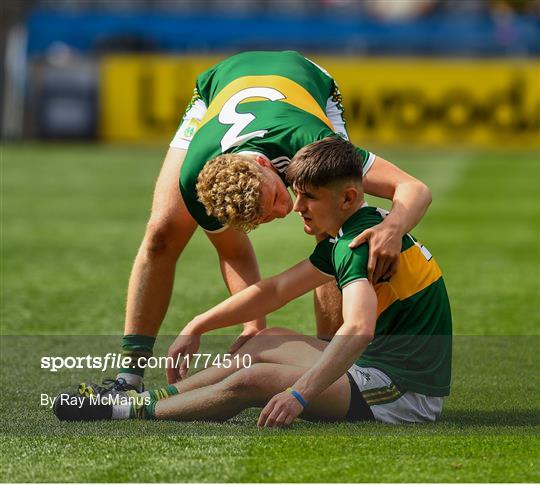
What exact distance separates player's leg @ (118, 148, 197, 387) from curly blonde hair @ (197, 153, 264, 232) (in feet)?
3.17

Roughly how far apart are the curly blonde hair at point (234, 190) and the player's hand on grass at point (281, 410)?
675 millimetres

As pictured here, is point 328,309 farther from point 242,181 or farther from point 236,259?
point 242,181

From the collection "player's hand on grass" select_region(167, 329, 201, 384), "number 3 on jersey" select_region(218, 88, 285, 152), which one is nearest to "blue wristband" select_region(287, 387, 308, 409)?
"player's hand on grass" select_region(167, 329, 201, 384)

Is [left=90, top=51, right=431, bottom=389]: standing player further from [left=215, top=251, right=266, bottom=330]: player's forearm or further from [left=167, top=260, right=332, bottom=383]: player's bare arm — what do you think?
[left=167, top=260, right=332, bottom=383]: player's bare arm

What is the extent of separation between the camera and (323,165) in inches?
198

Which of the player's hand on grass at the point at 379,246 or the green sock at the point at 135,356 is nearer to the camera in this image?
the player's hand on grass at the point at 379,246

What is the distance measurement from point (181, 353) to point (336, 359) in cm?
93

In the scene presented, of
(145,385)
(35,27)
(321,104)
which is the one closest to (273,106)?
(321,104)

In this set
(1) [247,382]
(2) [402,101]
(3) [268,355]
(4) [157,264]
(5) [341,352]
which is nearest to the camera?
(5) [341,352]

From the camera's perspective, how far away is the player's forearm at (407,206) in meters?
5.22

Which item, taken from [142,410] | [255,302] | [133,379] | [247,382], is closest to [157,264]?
[133,379]

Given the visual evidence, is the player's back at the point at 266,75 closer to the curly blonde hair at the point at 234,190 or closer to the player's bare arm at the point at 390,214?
the player's bare arm at the point at 390,214

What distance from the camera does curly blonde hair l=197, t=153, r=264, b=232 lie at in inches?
197

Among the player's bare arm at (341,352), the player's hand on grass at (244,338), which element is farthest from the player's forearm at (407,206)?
the player's hand on grass at (244,338)
